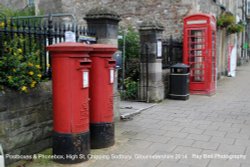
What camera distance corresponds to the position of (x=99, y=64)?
15.7 ft

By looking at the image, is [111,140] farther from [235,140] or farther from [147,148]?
[235,140]

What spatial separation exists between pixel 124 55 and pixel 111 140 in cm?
505

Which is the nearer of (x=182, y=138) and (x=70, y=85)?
(x=70, y=85)

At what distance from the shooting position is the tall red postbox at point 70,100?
13.3ft

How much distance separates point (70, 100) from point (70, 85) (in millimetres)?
197

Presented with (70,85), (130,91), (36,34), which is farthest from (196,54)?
(70,85)

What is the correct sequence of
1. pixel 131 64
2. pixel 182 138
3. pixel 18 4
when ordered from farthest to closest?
pixel 18 4
pixel 131 64
pixel 182 138

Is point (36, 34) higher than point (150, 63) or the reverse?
higher

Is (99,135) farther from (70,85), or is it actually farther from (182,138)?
(182,138)

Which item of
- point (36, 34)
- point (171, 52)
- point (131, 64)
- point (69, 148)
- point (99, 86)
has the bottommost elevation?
point (69, 148)

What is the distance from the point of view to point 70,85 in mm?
4074

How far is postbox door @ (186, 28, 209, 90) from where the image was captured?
9.93 m

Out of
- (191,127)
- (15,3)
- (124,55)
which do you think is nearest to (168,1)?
(124,55)

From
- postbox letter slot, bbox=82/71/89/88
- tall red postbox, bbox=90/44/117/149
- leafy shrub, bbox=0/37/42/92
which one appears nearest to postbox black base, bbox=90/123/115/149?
tall red postbox, bbox=90/44/117/149
